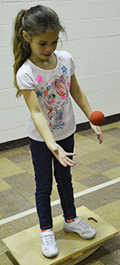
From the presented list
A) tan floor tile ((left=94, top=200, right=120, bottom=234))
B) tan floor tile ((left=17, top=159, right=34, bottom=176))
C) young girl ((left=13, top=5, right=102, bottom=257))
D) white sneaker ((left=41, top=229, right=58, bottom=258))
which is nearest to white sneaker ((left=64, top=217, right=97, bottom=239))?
young girl ((left=13, top=5, right=102, bottom=257))

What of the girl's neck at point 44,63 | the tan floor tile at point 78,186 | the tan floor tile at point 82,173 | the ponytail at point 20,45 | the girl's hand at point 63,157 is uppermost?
the ponytail at point 20,45

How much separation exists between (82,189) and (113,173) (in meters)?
0.33

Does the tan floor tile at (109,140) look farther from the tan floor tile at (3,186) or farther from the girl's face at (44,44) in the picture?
the girl's face at (44,44)

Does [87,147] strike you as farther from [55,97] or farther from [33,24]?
[33,24]

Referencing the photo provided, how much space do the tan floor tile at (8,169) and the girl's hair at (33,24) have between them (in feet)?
4.43

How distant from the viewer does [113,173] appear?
2.36 meters

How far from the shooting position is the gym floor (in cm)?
161

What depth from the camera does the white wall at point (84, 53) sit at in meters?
2.76

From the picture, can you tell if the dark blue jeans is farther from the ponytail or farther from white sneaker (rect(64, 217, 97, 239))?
the ponytail

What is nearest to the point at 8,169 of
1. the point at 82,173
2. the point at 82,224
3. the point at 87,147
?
the point at 82,173

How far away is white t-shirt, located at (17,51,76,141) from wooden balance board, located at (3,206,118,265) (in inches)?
20.0

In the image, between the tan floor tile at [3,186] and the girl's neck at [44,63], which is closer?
the girl's neck at [44,63]

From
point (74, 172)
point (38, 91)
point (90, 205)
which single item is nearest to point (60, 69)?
point (38, 91)

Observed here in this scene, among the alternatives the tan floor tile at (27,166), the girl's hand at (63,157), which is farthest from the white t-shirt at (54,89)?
the tan floor tile at (27,166)
